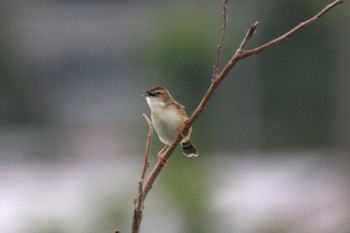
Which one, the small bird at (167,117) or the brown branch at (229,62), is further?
the small bird at (167,117)

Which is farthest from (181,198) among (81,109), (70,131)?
(81,109)

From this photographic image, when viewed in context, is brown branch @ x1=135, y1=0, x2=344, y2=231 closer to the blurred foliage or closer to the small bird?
the small bird

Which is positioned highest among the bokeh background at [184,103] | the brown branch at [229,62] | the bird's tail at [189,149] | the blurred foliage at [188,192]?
the bokeh background at [184,103]

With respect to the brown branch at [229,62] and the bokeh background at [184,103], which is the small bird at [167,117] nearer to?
the brown branch at [229,62]

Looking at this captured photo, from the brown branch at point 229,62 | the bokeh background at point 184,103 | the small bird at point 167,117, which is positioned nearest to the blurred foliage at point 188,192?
the bokeh background at point 184,103

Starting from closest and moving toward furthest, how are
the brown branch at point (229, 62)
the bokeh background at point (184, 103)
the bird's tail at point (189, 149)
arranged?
the brown branch at point (229, 62)
the bird's tail at point (189, 149)
the bokeh background at point (184, 103)

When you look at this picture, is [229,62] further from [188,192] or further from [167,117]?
[188,192]

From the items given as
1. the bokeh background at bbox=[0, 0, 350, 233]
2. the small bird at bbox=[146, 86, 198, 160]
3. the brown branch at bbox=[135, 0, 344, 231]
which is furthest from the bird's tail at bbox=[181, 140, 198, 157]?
the bokeh background at bbox=[0, 0, 350, 233]
